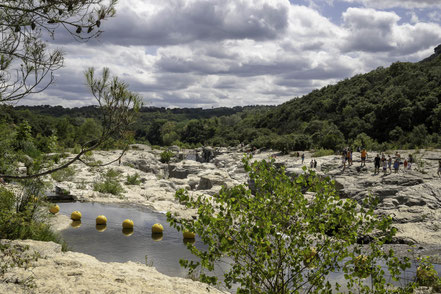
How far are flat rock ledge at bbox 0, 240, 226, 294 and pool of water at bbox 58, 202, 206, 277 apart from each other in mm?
1481

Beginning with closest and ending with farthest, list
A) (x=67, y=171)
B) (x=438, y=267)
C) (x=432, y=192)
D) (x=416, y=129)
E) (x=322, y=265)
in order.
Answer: (x=322, y=265) < (x=438, y=267) < (x=432, y=192) < (x=67, y=171) < (x=416, y=129)

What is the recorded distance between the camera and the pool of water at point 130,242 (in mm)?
11016

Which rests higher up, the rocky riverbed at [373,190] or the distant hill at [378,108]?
the distant hill at [378,108]

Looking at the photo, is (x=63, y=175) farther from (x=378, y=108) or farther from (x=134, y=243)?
(x=378, y=108)

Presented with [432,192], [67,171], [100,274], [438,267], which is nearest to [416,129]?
[432,192]

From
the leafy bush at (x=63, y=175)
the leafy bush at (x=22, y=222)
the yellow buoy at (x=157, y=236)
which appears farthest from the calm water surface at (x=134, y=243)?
the leafy bush at (x=63, y=175)

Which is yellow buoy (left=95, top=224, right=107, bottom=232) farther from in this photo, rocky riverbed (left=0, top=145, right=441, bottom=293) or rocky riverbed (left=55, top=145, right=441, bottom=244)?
rocky riverbed (left=55, top=145, right=441, bottom=244)

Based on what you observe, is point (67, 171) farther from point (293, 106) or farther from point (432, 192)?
point (293, 106)

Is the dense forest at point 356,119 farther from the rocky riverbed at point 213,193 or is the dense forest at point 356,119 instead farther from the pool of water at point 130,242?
the pool of water at point 130,242

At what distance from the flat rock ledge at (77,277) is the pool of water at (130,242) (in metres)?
1.48

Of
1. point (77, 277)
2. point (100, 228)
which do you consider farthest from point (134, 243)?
point (77, 277)

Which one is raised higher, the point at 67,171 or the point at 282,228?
the point at 282,228

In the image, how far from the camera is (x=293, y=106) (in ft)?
249

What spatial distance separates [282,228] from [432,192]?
1800 centimetres
